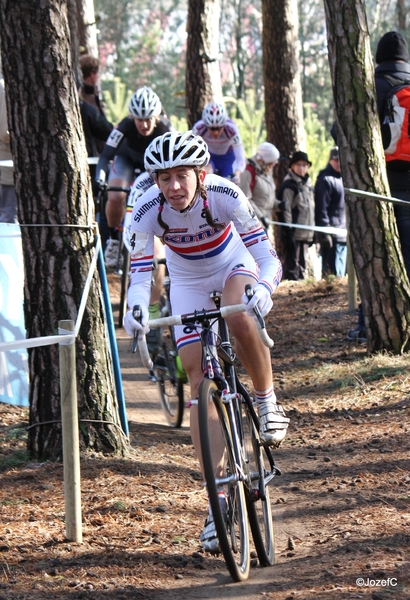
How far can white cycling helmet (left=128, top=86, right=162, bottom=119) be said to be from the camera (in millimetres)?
9188

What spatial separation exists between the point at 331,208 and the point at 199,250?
9093mm

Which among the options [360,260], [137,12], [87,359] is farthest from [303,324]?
[137,12]

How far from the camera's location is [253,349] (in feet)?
16.3

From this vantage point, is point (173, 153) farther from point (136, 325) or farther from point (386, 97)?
point (386, 97)

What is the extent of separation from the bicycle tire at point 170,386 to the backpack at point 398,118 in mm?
2922

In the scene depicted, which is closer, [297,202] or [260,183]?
[260,183]

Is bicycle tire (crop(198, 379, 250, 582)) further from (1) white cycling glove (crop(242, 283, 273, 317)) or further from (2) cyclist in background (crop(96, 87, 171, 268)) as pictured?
(2) cyclist in background (crop(96, 87, 171, 268))

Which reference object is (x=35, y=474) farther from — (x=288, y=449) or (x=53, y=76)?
(x=53, y=76)

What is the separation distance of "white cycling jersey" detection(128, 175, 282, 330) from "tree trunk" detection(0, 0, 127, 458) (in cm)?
87

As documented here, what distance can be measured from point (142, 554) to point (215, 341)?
1219 millimetres

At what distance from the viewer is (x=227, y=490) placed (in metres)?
4.23

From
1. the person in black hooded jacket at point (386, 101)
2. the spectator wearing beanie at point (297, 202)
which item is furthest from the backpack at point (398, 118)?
the spectator wearing beanie at point (297, 202)

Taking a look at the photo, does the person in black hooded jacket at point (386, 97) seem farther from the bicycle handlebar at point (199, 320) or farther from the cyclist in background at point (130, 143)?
the bicycle handlebar at point (199, 320)

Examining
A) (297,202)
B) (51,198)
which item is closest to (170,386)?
(51,198)
